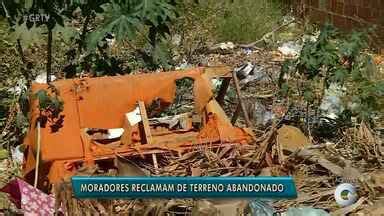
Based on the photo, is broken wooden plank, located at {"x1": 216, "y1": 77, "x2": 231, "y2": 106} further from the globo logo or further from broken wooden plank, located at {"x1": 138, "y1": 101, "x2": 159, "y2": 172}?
the globo logo

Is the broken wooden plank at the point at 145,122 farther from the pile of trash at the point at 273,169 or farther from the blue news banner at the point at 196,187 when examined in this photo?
the blue news banner at the point at 196,187

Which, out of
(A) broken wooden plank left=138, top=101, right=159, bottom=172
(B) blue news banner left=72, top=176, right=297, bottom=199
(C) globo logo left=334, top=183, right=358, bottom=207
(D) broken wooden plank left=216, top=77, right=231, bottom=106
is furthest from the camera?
(D) broken wooden plank left=216, top=77, right=231, bottom=106

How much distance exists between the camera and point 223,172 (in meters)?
3.68

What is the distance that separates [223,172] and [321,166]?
19.7 inches

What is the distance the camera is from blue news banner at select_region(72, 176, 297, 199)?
2391 mm

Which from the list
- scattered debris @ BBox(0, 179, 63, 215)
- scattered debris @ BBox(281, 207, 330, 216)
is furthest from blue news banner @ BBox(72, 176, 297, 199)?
scattered debris @ BBox(281, 207, 330, 216)

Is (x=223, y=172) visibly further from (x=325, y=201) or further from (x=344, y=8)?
(x=344, y=8)

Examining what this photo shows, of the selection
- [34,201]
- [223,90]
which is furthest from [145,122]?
[34,201]

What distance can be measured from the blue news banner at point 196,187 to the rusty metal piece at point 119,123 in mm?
1184

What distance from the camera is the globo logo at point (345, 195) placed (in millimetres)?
3518

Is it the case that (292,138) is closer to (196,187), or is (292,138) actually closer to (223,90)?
(223,90)

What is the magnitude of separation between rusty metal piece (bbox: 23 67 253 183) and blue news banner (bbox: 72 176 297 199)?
3.89ft

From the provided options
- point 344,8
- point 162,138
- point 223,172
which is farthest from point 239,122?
point 344,8

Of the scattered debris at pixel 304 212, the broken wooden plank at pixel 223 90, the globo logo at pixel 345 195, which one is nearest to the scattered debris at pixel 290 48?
the broken wooden plank at pixel 223 90
